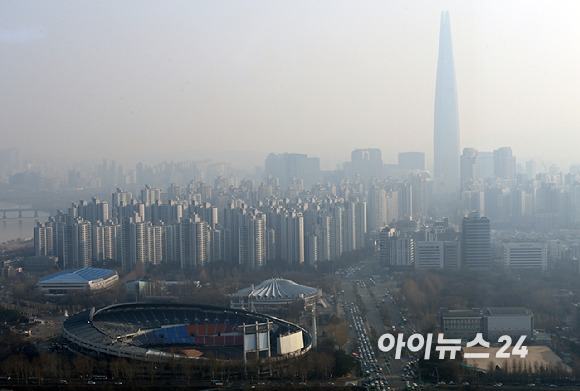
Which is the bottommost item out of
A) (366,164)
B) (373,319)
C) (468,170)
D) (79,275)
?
(373,319)

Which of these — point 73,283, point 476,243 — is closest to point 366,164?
point 476,243

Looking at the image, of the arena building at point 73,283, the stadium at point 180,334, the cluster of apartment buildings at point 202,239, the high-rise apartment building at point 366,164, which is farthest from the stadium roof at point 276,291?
the high-rise apartment building at point 366,164

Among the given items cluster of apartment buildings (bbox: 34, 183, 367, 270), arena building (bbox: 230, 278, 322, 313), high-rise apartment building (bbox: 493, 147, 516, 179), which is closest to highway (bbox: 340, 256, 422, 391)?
arena building (bbox: 230, 278, 322, 313)

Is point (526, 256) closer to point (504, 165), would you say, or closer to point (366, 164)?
point (504, 165)

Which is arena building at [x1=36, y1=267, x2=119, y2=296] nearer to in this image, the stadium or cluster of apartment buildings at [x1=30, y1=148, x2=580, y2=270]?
cluster of apartment buildings at [x1=30, y1=148, x2=580, y2=270]

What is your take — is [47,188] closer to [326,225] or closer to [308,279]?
[326,225]

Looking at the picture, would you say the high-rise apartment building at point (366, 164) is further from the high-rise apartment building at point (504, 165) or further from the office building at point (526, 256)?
the office building at point (526, 256)
